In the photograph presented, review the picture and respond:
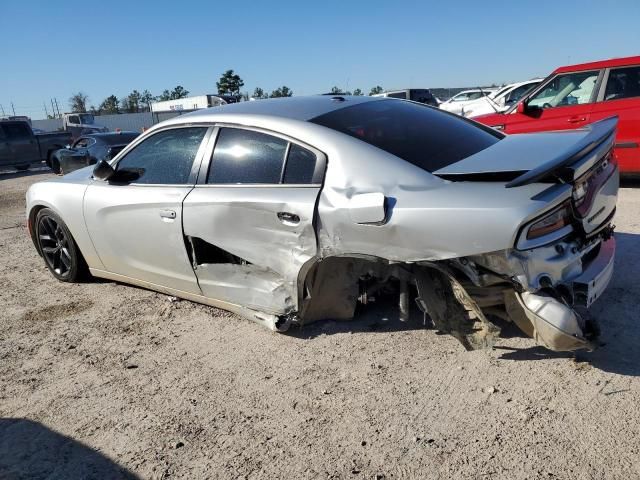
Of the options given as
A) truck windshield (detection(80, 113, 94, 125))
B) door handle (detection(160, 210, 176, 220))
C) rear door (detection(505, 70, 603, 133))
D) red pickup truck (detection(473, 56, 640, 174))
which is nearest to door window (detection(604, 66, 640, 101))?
red pickup truck (detection(473, 56, 640, 174))

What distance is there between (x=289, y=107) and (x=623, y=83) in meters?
5.25

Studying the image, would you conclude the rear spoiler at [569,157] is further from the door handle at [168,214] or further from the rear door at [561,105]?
the rear door at [561,105]

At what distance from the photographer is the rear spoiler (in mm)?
2422

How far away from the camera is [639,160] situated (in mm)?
6617

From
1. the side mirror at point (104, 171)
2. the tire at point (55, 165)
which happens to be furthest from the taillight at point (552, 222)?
the tire at point (55, 165)

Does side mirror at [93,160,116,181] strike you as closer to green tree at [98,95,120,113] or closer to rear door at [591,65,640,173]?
rear door at [591,65,640,173]

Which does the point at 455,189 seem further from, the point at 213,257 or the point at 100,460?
the point at 100,460

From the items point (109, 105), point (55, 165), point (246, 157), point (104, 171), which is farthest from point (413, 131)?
point (109, 105)

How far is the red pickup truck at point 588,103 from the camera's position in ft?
21.7

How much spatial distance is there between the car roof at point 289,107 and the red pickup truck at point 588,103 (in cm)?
420

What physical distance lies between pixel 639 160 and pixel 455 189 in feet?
17.2

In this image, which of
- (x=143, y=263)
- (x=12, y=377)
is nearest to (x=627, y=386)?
(x=143, y=263)

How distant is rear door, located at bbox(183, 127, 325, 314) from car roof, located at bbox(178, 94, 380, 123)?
0.18 metres

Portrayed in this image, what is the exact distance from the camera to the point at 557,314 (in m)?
2.46
